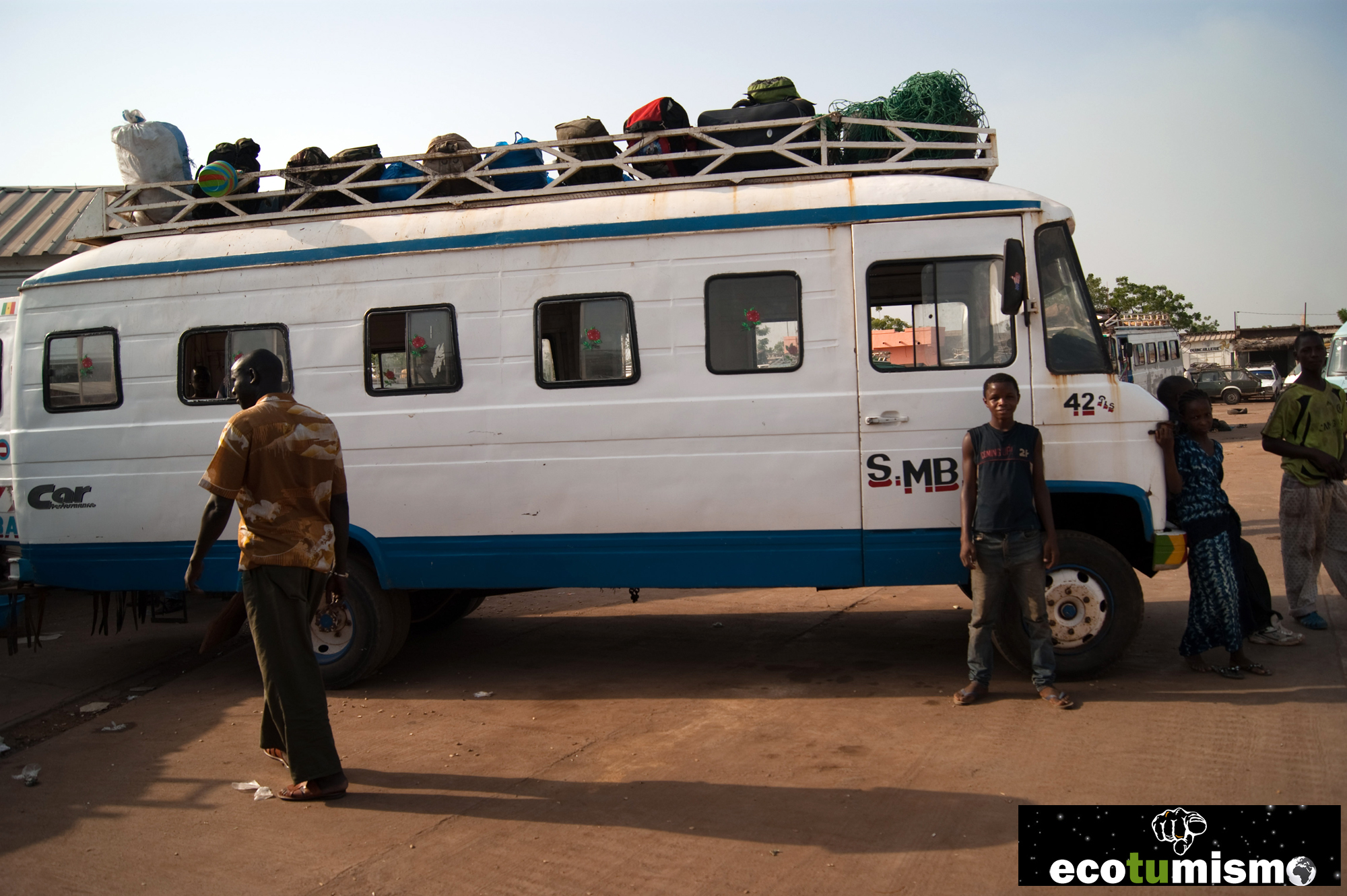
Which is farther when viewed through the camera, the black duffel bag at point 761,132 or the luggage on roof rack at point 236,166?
the luggage on roof rack at point 236,166

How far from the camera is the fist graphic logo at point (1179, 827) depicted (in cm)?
368

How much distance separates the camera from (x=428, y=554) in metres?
6.25

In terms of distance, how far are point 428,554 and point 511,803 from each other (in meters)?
2.26

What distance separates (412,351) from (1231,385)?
4098cm

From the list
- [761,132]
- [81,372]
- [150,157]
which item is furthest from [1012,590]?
[150,157]

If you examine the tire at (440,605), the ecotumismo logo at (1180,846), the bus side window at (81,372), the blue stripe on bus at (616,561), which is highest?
the bus side window at (81,372)

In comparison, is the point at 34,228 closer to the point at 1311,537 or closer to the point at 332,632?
the point at 332,632

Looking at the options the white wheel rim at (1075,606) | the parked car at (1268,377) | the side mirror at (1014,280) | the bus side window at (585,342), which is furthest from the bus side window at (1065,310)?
the parked car at (1268,377)

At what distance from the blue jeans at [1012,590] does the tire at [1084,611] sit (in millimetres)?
177

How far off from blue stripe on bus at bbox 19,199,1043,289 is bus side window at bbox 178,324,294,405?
0.43m

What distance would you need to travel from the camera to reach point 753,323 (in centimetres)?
584

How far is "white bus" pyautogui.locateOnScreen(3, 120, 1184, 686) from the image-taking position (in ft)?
18.4

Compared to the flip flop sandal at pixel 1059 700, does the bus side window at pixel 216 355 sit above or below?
above

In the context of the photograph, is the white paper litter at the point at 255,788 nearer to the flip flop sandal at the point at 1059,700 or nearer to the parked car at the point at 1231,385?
the flip flop sandal at the point at 1059,700
